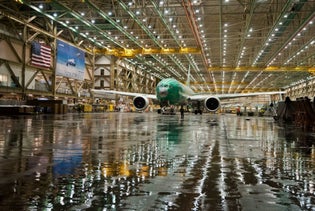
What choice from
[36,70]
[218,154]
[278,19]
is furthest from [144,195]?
[36,70]

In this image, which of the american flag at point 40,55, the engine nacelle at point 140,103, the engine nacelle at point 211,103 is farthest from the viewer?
the american flag at point 40,55

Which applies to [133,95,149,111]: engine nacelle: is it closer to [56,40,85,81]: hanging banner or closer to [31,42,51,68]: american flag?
[31,42,51,68]: american flag

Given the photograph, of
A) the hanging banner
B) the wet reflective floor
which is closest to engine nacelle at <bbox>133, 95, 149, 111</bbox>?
the hanging banner

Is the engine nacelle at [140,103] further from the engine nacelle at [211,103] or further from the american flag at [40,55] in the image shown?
the american flag at [40,55]

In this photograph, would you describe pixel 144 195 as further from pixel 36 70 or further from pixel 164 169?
pixel 36 70

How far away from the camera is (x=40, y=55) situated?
3831 centimetres

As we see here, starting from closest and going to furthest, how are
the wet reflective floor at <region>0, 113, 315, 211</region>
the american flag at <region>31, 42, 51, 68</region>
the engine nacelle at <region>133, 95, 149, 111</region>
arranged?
the wet reflective floor at <region>0, 113, 315, 211</region> → the engine nacelle at <region>133, 95, 149, 111</region> → the american flag at <region>31, 42, 51, 68</region>

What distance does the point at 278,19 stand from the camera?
96.5 feet

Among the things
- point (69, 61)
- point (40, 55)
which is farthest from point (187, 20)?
point (69, 61)

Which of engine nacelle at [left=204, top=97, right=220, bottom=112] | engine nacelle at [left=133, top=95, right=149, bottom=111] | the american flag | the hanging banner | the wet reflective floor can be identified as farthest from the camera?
the hanging banner

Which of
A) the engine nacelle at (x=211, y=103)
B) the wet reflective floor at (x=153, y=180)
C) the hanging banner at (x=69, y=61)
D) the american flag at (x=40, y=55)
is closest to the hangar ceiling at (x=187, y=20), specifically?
the hanging banner at (x=69, y=61)

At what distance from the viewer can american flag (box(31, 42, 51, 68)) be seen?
123ft

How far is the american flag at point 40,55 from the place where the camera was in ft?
123

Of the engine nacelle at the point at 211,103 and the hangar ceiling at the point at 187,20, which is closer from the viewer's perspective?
the hangar ceiling at the point at 187,20
